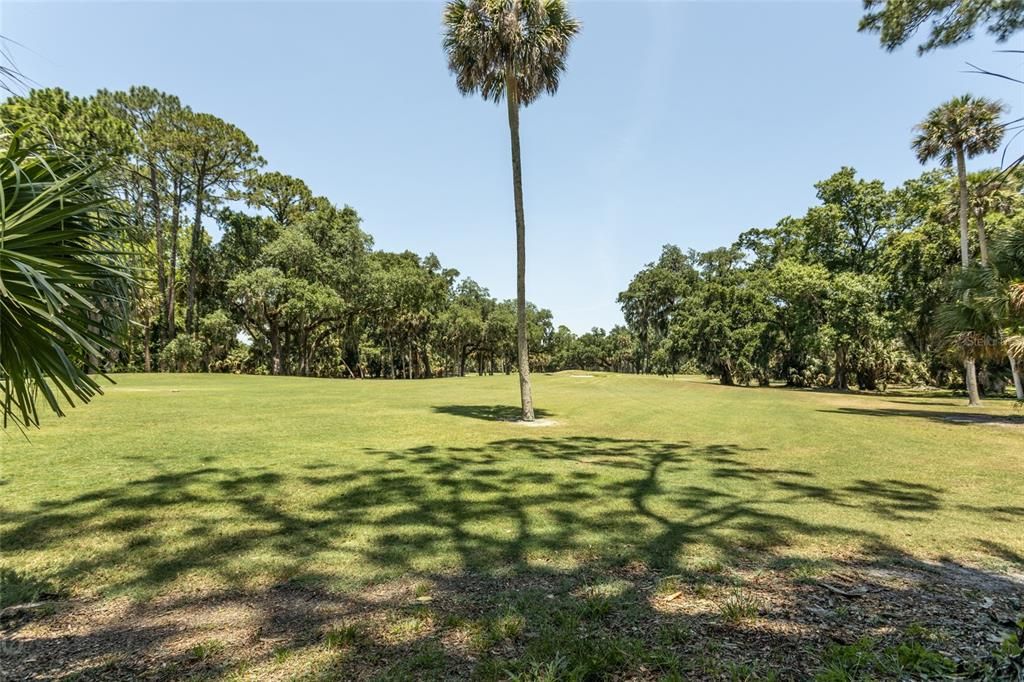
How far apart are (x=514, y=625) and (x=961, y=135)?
93.3 ft

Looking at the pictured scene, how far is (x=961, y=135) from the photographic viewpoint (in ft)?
66.1

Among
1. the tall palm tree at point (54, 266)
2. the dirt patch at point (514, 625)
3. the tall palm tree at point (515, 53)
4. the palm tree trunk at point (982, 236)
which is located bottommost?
the dirt patch at point (514, 625)

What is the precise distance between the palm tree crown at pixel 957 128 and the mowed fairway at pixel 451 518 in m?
17.0

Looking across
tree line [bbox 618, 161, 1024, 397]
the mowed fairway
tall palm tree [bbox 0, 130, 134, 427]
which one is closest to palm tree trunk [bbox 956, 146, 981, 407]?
tree line [bbox 618, 161, 1024, 397]

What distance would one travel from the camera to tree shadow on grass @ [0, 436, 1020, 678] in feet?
9.37

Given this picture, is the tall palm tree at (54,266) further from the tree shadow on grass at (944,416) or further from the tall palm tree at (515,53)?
the tree shadow on grass at (944,416)

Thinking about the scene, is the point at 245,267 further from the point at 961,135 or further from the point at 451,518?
the point at 961,135

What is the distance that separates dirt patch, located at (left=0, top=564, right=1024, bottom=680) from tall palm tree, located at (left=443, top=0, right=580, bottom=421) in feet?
35.9

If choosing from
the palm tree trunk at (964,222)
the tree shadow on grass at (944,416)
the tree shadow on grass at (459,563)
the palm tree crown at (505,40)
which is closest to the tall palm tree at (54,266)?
the tree shadow on grass at (459,563)

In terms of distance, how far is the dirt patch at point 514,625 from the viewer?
2.70 metres

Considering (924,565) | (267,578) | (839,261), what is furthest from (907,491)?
(839,261)

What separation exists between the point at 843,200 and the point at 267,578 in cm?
4913

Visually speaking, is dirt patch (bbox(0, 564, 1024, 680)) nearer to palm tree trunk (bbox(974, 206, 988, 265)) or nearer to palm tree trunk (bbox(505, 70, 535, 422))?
palm tree trunk (bbox(505, 70, 535, 422))

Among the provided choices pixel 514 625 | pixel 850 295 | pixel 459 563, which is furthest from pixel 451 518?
pixel 850 295
